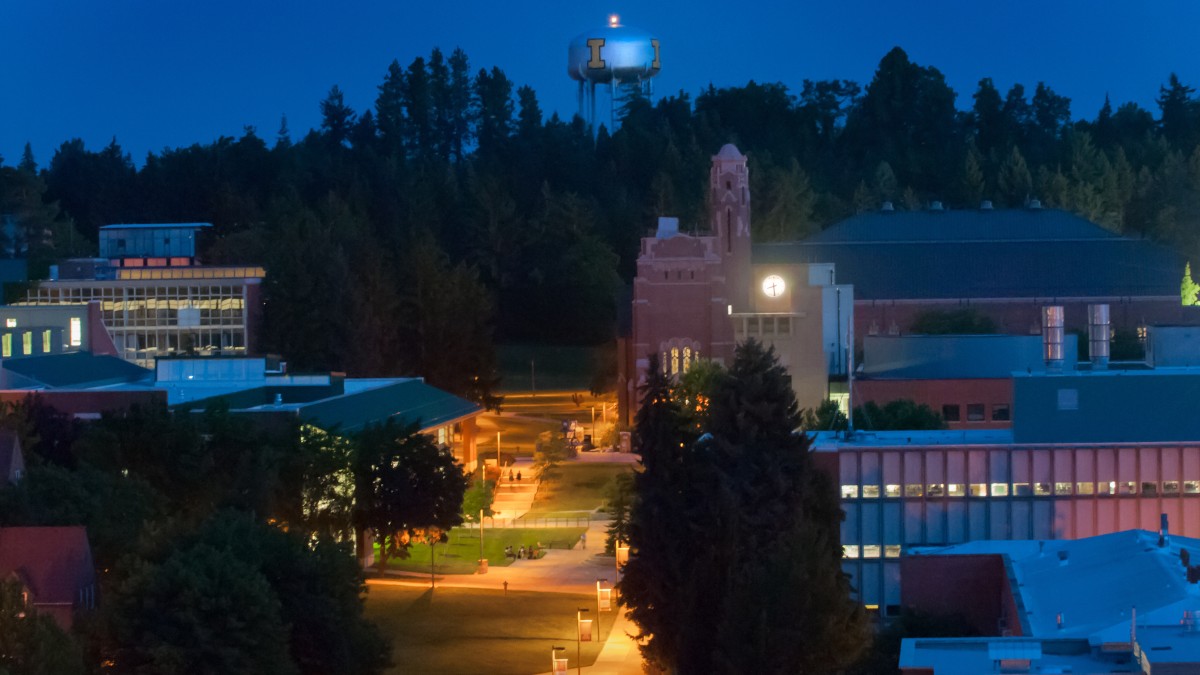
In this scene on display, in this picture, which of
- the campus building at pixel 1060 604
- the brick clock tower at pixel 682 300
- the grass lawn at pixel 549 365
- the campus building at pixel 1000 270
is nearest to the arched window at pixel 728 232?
the brick clock tower at pixel 682 300

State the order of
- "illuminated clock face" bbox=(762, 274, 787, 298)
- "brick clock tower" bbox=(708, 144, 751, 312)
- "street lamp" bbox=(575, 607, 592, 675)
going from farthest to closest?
"brick clock tower" bbox=(708, 144, 751, 312)
"illuminated clock face" bbox=(762, 274, 787, 298)
"street lamp" bbox=(575, 607, 592, 675)

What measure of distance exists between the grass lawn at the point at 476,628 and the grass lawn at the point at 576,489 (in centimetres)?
1605

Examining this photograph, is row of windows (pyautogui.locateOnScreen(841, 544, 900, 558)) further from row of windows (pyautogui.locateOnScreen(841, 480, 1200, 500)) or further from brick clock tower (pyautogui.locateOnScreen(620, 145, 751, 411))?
brick clock tower (pyautogui.locateOnScreen(620, 145, 751, 411))

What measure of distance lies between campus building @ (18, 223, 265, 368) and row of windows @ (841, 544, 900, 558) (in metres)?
49.1

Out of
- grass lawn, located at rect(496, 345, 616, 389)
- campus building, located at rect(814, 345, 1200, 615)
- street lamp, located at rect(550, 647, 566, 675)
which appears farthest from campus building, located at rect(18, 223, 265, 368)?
street lamp, located at rect(550, 647, 566, 675)

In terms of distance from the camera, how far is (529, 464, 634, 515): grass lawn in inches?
2778

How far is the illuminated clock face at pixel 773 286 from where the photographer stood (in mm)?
77250

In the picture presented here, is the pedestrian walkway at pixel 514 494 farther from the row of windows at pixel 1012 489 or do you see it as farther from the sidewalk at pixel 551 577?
the row of windows at pixel 1012 489

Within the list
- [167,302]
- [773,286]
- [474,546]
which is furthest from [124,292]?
[474,546]

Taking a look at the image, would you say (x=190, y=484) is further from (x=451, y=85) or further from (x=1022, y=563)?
(x=451, y=85)

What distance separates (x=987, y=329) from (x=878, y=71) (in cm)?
6639

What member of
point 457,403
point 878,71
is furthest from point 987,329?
point 878,71

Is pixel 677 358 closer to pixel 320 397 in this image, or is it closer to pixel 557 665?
pixel 320 397

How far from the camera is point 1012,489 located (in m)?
49.2
